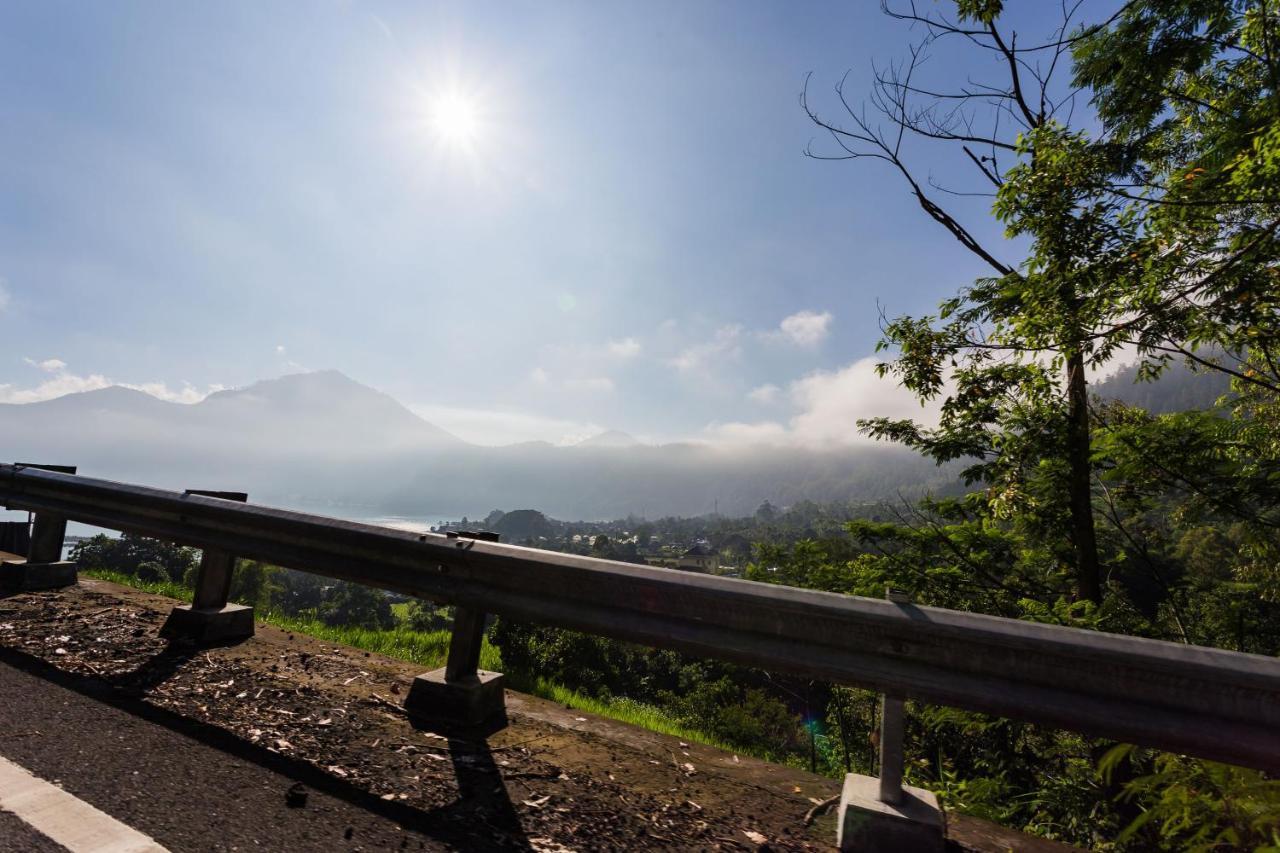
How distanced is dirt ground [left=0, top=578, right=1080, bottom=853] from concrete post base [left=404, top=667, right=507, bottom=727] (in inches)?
4.9

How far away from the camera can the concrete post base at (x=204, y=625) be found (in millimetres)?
3887

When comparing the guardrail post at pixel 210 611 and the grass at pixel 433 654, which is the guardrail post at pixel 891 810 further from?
the guardrail post at pixel 210 611

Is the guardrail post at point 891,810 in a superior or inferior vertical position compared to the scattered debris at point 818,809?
superior

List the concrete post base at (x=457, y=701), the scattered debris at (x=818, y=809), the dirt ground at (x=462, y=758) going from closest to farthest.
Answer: the dirt ground at (x=462, y=758) → the scattered debris at (x=818, y=809) → the concrete post base at (x=457, y=701)

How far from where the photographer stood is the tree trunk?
7.71m

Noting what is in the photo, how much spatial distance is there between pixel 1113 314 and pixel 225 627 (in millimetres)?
8035

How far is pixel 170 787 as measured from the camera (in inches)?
84.3

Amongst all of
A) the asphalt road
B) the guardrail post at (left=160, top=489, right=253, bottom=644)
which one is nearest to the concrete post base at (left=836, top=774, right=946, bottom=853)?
the asphalt road

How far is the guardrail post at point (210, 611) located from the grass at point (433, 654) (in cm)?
65

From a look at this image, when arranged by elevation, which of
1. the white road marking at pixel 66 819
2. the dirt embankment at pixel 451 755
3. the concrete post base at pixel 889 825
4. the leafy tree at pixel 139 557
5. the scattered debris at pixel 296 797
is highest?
the concrete post base at pixel 889 825

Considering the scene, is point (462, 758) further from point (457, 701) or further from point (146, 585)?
point (146, 585)

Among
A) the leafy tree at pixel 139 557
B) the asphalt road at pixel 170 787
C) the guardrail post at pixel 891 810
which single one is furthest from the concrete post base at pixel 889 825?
the leafy tree at pixel 139 557

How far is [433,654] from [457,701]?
1948 millimetres

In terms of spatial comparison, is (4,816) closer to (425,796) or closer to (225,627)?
(425,796)
